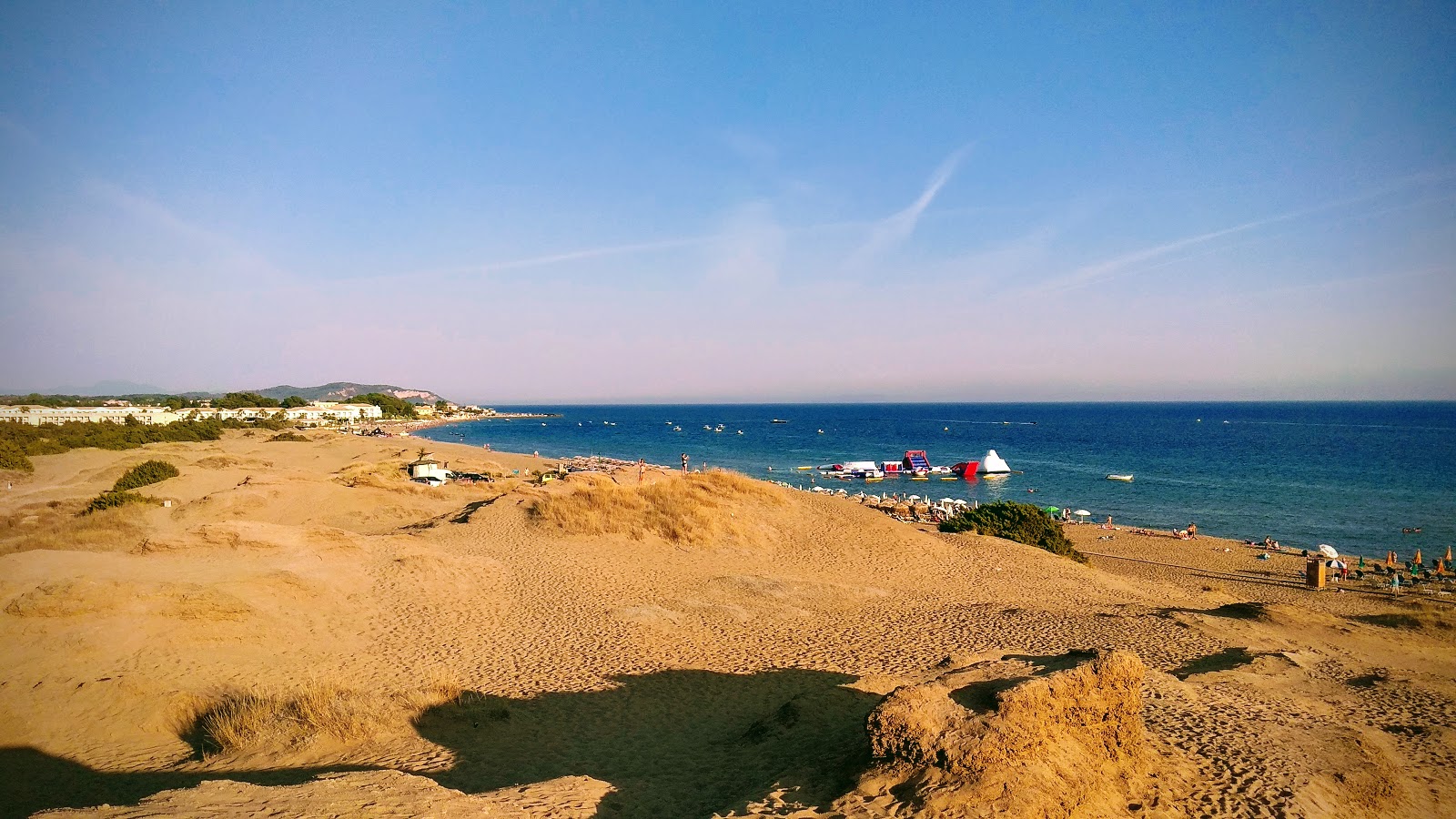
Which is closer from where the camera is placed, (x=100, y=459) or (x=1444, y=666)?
(x=1444, y=666)

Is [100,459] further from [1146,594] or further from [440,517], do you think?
[1146,594]

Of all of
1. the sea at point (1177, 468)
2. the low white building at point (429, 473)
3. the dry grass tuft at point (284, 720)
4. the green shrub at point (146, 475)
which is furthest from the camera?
the low white building at point (429, 473)

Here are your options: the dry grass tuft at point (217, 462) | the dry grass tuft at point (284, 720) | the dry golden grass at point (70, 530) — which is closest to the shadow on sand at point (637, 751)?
the dry grass tuft at point (284, 720)

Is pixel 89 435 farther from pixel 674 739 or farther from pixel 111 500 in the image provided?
pixel 674 739

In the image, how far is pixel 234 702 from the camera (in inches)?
363

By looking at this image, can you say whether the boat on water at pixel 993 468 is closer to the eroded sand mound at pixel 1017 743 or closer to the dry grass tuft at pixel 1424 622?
the dry grass tuft at pixel 1424 622

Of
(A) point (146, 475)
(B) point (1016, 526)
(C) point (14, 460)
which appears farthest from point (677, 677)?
(C) point (14, 460)

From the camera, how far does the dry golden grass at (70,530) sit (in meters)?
18.2

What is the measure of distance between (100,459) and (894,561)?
46.8 meters

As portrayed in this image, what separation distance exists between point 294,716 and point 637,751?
4498 millimetres

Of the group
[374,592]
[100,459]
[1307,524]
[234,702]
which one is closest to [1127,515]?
[1307,524]

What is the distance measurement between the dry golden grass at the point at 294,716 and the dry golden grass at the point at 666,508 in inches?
509

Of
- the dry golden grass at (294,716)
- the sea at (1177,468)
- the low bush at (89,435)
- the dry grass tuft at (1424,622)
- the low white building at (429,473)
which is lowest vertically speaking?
the sea at (1177,468)

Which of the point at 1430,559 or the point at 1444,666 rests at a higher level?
the point at 1444,666
